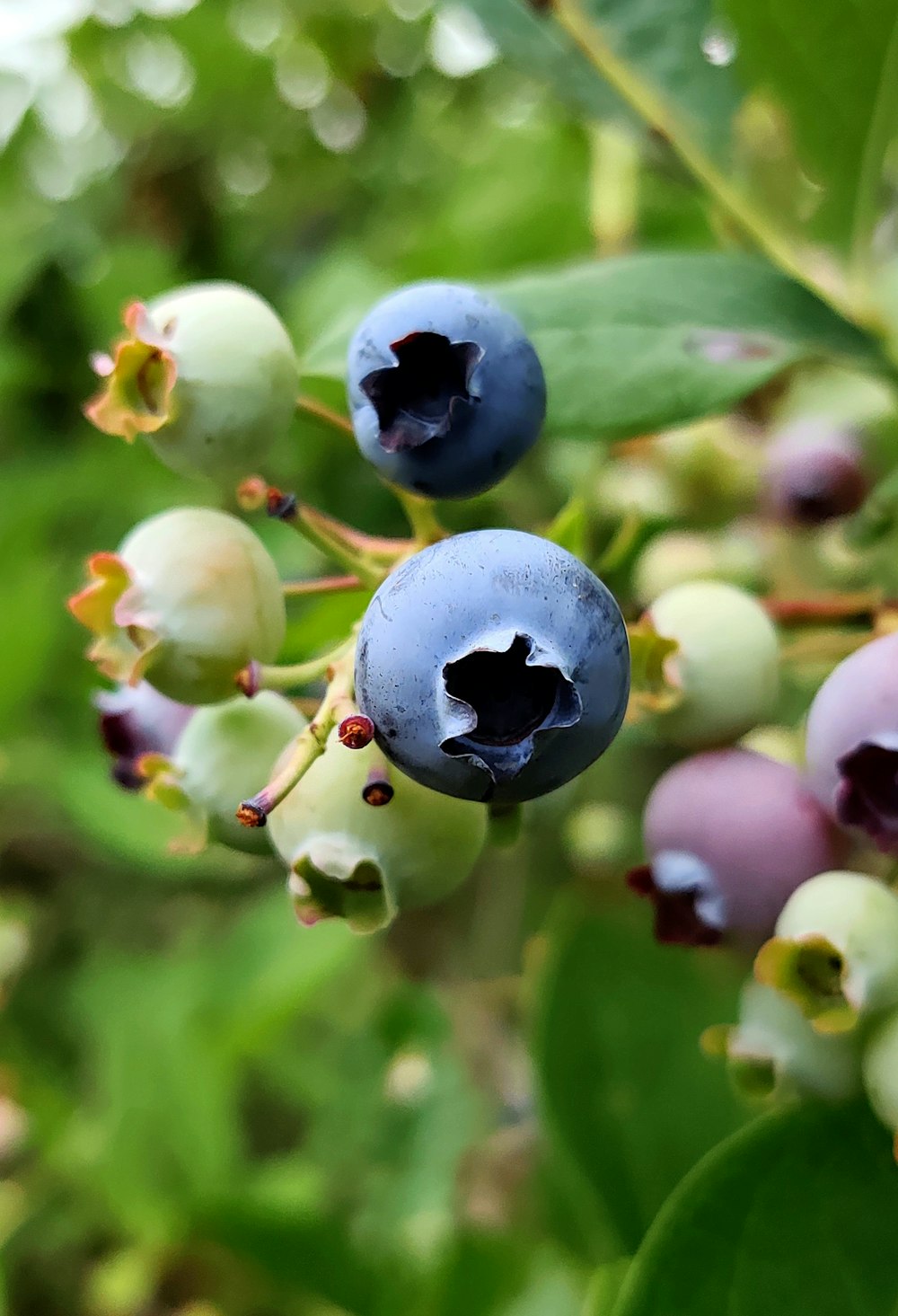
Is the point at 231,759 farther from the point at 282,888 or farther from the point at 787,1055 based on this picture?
the point at 282,888

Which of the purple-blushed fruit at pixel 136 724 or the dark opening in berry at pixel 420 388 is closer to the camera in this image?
the dark opening in berry at pixel 420 388

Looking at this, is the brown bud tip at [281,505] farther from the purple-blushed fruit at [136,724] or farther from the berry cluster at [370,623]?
the purple-blushed fruit at [136,724]

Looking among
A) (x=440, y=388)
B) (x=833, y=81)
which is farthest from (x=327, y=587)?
(x=833, y=81)

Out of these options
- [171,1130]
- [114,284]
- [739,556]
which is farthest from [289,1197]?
[114,284]

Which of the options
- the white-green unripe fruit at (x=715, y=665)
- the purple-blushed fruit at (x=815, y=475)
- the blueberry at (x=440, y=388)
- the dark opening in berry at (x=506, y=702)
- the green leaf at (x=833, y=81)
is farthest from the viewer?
the purple-blushed fruit at (x=815, y=475)

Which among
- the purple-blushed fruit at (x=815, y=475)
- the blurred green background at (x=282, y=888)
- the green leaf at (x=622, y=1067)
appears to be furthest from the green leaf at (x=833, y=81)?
the green leaf at (x=622, y=1067)

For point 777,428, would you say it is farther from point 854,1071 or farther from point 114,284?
point 114,284

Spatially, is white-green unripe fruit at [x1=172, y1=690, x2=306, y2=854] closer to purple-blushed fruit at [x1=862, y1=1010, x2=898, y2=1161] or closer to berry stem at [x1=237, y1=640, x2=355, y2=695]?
berry stem at [x1=237, y1=640, x2=355, y2=695]
